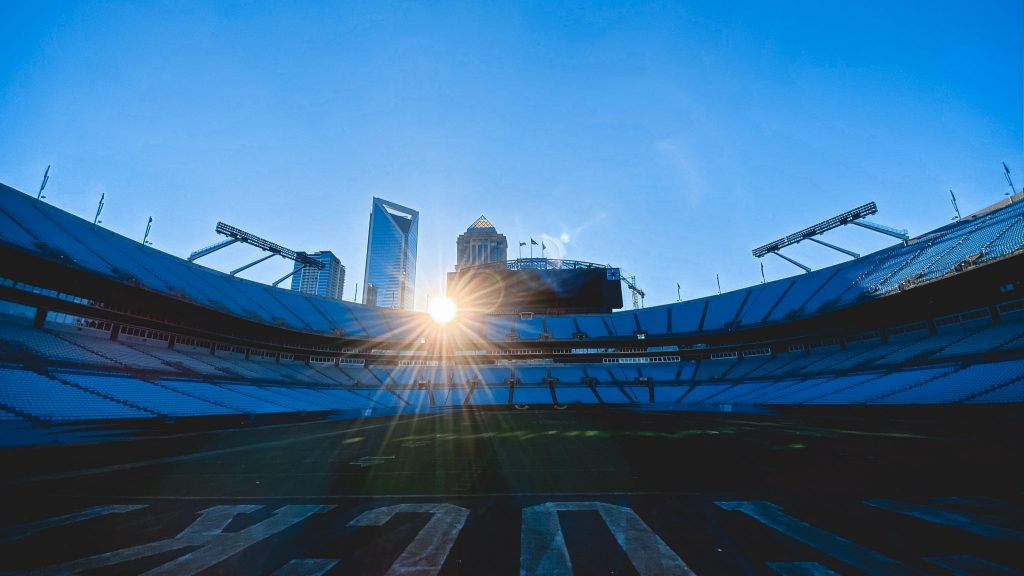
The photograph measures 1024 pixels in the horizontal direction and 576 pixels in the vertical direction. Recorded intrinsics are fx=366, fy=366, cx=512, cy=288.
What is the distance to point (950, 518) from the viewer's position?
21.0ft

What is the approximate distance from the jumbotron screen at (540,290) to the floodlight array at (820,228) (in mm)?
18686

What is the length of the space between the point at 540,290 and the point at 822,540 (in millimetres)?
45305

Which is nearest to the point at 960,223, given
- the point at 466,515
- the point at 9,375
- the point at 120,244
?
the point at 466,515

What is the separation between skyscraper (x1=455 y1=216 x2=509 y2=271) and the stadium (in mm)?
85470

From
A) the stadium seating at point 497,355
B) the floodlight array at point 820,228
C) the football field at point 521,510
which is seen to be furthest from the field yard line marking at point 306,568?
the floodlight array at point 820,228

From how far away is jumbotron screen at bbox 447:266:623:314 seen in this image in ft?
163

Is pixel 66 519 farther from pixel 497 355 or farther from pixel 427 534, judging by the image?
pixel 497 355

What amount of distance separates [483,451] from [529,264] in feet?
128

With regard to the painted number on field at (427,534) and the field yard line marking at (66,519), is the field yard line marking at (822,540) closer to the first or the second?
the painted number on field at (427,534)

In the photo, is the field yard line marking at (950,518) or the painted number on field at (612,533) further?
the field yard line marking at (950,518)

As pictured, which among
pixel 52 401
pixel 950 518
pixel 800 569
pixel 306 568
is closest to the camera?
pixel 800 569

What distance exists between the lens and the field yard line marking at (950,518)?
567cm

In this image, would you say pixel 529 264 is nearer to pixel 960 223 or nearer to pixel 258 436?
pixel 258 436

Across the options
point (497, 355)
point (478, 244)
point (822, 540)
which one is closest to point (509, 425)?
point (822, 540)
